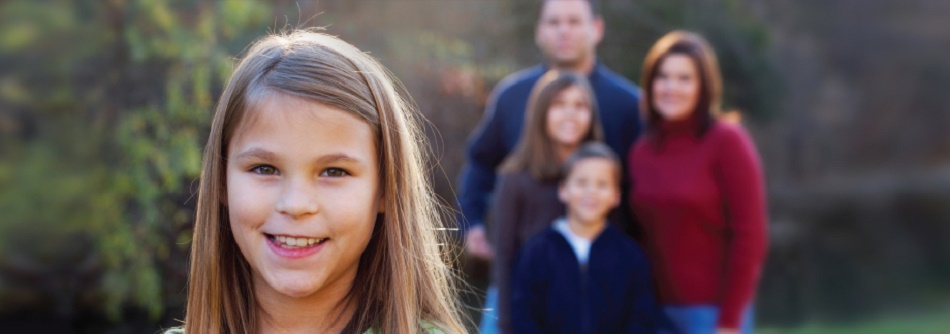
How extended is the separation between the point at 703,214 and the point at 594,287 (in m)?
0.46

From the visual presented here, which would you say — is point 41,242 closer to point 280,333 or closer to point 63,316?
point 63,316

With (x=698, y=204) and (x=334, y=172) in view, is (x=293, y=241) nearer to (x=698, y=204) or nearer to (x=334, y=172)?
(x=334, y=172)

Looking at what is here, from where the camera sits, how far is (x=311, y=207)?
5.27 ft

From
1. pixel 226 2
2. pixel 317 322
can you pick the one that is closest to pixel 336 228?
pixel 317 322

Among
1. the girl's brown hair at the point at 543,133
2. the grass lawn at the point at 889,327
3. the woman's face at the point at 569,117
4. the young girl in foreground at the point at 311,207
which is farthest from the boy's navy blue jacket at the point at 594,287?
the grass lawn at the point at 889,327

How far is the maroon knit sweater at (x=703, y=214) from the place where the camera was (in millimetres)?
4047

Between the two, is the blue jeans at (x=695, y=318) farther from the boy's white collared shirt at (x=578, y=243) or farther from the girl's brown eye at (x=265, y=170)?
the girl's brown eye at (x=265, y=170)

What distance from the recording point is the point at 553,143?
4.26 metres

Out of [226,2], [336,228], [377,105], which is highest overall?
[226,2]

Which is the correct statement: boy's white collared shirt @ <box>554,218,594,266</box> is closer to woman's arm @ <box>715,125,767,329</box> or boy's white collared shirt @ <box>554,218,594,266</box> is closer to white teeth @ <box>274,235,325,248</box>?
woman's arm @ <box>715,125,767,329</box>

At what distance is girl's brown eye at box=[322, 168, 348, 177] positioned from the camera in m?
1.63

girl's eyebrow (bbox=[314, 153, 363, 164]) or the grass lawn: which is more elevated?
girl's eyebrow (bbox=[314, 153, 363, 164])

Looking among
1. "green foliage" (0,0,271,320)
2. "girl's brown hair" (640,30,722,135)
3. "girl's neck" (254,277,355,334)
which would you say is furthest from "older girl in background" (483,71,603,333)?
"green foliage" (0,0,271,320)

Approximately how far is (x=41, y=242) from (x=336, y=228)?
22.3 ft
